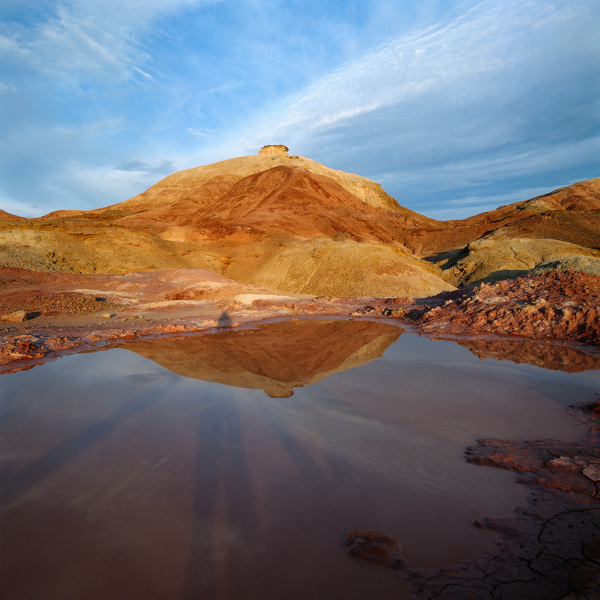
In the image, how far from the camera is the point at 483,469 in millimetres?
2791

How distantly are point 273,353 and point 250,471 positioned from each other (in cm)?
400

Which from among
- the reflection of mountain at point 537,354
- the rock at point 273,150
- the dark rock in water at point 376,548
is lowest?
the dark rock in water at point 376,548

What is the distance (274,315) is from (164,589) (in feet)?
31.8

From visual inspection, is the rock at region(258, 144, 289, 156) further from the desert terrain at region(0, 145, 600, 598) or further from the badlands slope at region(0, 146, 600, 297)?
the desert terrain at region(0, 145, 600, 598)

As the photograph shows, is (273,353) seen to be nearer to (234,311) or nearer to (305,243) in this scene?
(234,311)

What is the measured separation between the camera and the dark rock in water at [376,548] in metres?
1.94

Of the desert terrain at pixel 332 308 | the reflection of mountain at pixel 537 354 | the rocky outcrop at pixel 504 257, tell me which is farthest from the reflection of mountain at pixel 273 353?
the rocky outcrop at pixel 504 257

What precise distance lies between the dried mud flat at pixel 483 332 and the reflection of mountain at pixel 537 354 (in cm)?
4

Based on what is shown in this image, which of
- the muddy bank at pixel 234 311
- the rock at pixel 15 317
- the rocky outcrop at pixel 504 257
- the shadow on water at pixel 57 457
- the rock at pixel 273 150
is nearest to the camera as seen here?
the shadow on water at pixel 57 457

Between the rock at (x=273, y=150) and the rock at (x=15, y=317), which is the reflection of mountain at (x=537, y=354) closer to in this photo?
the rock at (x=15, y=317)

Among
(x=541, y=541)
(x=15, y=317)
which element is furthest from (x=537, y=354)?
(x=15, y=317)

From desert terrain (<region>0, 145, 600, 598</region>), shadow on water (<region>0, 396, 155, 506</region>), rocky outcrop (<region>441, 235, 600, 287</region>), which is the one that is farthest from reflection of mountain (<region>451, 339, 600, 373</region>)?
rocky outcrop (<region>441, 235, 600, 287</region>)

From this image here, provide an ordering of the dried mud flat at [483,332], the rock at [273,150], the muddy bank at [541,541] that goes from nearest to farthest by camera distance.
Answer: the muddy bank at [541,541] → the dried mud flat at [483,332] → the rock at [273,150]

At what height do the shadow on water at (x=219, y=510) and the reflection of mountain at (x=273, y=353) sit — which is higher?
the reflection of mountain at (x=273, y=353)
